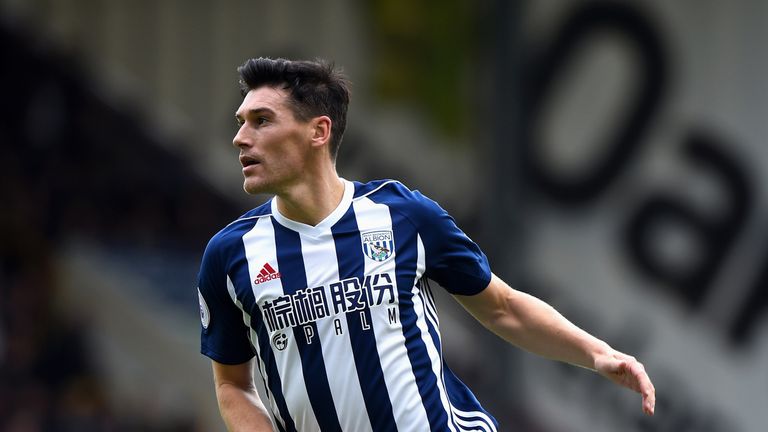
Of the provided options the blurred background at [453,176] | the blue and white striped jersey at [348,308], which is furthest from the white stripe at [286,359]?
the blurred background at [453,176]

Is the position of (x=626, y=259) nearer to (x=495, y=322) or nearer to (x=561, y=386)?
(x=561, y=386)

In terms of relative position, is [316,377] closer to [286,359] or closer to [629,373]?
[286,359]

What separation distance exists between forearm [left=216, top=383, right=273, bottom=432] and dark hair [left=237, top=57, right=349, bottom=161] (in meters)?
0.83

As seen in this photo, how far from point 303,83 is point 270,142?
0.24 meters

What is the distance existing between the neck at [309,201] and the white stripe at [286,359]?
134mm

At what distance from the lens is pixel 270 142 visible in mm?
3861

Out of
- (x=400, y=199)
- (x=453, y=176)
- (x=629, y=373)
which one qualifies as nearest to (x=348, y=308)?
(x=400, y=199)

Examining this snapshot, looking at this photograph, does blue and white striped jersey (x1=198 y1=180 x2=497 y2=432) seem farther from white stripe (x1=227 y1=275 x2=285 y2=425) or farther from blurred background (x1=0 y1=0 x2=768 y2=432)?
blurred background (x1=0 y1=0 x2=768 y2=432)

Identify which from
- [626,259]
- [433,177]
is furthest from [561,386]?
[433,177]

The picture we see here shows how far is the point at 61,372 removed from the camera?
35.9ft

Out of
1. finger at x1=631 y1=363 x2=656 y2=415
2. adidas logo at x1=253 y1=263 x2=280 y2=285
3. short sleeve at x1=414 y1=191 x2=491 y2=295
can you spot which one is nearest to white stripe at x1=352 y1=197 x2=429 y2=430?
short sleeve at x1=414 y1=191 x2=491 y2=295

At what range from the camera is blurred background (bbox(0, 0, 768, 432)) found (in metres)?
10.7

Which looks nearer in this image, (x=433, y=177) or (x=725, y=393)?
(x=725, y=393)

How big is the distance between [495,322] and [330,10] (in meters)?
8.14
